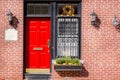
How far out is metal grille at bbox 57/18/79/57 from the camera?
13.7m

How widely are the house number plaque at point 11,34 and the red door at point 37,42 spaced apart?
0.51 metres

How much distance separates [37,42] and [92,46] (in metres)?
2.27

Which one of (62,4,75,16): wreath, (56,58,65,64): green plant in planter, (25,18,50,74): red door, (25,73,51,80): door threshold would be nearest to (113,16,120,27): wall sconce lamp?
(62,4,75,16): wreath

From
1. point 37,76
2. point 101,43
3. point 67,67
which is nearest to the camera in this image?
point 67,67

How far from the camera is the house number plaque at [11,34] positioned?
1361 centimetres

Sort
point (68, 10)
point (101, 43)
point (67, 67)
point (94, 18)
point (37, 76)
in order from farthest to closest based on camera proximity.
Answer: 1. point (68, 10)
2. point (37, 76)
3. point (101, 43)
4. point (94, 18)
5. point (67, 67)

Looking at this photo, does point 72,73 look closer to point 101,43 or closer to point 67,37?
point 67,37

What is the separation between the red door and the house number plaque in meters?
0.51

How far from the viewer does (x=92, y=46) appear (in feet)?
44.5

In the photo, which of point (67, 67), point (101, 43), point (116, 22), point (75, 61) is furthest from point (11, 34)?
point (116, 22)

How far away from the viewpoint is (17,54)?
44.5 feet

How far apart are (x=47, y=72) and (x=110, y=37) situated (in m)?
2.94

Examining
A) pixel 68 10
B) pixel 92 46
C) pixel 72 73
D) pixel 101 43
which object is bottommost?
pixel 72 73

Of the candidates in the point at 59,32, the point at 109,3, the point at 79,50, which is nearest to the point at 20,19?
the point at 59,32
